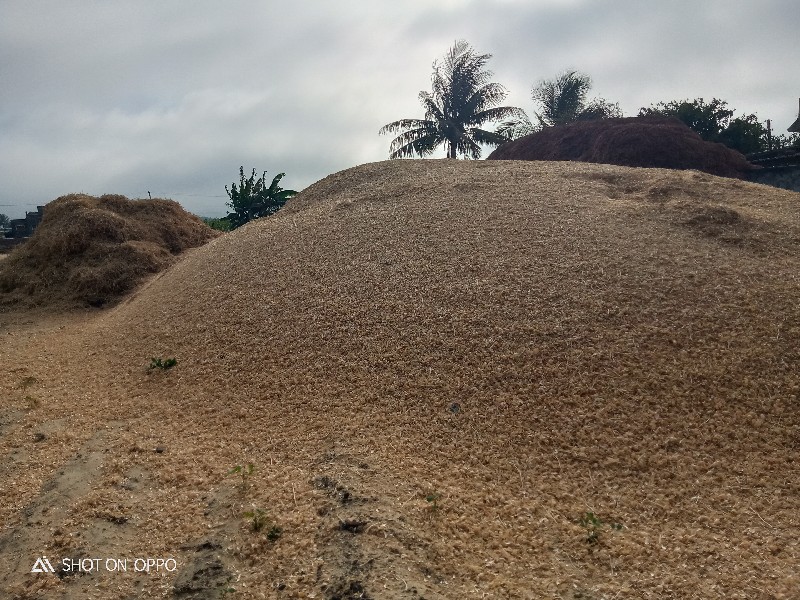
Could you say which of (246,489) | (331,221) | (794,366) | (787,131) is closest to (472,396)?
(246,489)

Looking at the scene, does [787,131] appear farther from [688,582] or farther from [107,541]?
[107,541]

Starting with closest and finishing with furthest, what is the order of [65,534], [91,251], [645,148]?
[65,534]
[91,251]
[645,148]

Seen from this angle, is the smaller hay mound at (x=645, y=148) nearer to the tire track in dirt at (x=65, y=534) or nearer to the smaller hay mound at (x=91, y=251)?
the smaller hay mound at (x=91, y=251)

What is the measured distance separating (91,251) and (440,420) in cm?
711

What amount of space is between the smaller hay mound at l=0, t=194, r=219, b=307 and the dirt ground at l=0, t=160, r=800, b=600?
1605 mm

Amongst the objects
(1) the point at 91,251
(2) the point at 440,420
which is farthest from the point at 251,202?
(2) the point at 440,420

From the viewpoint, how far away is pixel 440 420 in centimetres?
378

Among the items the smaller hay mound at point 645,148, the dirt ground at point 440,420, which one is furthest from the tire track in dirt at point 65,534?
A: the smaller hay mound at point 645,148

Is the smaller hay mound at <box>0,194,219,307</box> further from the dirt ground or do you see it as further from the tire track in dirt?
the tire track in dirt

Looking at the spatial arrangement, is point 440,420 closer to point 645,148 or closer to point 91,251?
point 91,251

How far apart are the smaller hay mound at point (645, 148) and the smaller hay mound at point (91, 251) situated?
7.71 meters

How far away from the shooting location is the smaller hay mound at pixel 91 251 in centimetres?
817

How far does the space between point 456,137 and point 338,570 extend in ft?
63.4

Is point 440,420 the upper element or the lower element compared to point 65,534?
upper
